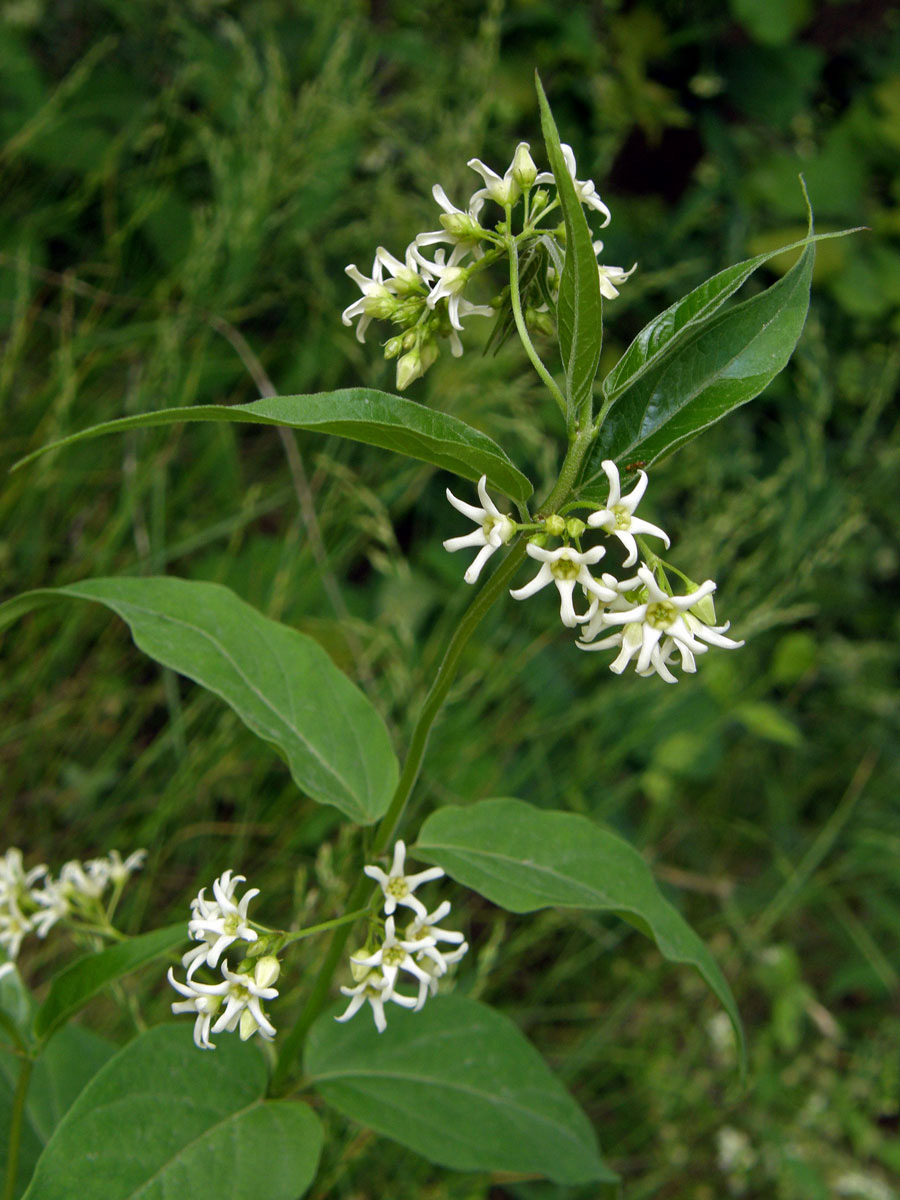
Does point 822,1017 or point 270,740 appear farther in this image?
point 822,1017

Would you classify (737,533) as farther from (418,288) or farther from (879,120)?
(879,120)

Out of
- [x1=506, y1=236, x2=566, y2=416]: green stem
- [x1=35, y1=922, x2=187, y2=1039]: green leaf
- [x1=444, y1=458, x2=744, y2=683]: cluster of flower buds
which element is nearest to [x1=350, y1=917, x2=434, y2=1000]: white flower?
[x1=35, y1=922, x2=187, y2=1039]: green leaf

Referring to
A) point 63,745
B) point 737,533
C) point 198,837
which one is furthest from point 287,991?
point 737,533

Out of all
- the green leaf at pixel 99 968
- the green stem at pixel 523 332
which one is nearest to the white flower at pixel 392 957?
the green leaf at pixel 99 968

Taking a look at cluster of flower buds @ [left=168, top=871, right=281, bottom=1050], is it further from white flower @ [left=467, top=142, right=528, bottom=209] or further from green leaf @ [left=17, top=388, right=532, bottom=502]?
white flower @ [left=467, top=142, right=528, bottom=209]

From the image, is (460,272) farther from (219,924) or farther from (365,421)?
(219,924)

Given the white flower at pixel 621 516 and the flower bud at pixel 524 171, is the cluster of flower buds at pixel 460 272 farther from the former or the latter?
the white flower at pixel 621 516

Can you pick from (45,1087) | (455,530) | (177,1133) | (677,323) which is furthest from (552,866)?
(455,530)

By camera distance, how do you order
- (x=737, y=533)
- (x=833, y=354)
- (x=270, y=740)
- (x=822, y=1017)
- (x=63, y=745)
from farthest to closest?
(x=833, y=354), (x=822, y=1017), (x=63, y=745), (x=737, y=533), (x=270, y=740)
